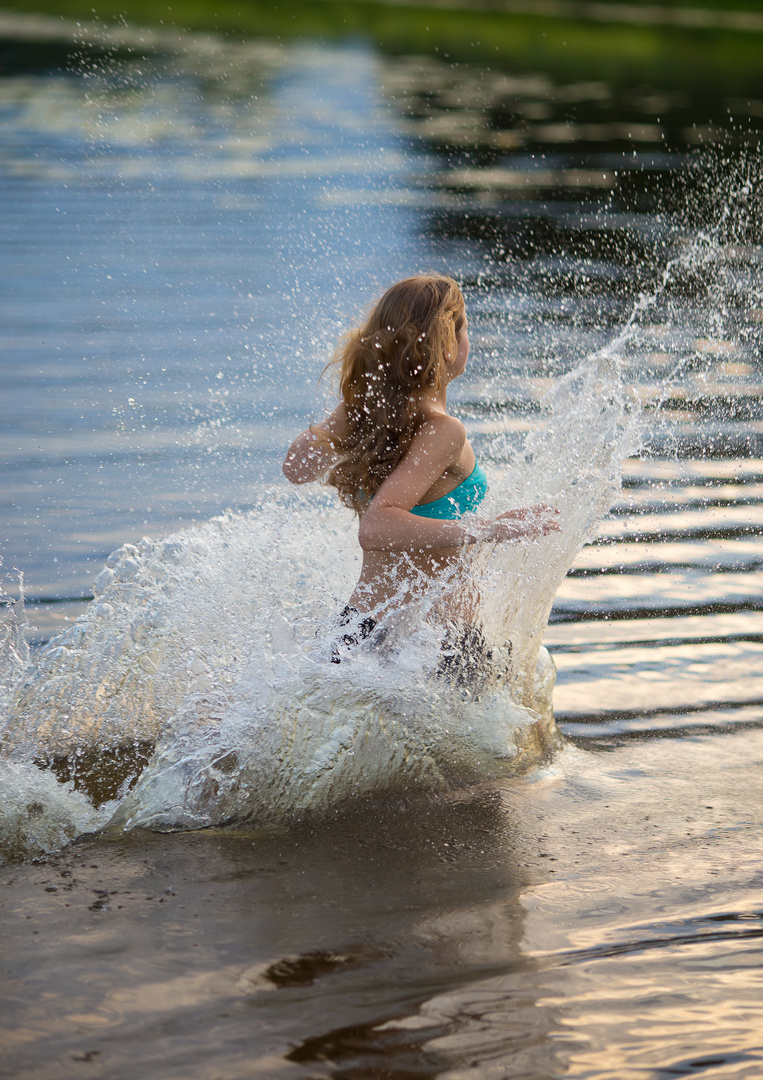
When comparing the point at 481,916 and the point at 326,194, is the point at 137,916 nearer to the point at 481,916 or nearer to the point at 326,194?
the point at 481,916

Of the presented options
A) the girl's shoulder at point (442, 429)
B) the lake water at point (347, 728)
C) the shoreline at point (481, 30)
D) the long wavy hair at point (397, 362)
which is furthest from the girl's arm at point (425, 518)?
the shoreline at point (481, 30)

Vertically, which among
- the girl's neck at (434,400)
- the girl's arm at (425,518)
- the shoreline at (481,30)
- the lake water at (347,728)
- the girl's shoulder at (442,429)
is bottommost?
the lake water at (347,728)

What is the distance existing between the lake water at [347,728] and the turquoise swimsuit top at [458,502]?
1.44ft

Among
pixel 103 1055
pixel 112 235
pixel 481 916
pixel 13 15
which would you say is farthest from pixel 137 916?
pixel 13 15

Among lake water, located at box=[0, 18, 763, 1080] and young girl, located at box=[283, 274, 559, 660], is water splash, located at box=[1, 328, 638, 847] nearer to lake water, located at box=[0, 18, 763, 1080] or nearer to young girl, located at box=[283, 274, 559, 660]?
lake water, located at box=[0, 18, 763, 1080]

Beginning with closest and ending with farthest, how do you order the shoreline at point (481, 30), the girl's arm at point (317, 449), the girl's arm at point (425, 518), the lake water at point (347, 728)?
the lake water at point (347, 728), the girl's arm at point (425, 518), the girl's arm at point (317, 449), the shoreline at point (481, 30)

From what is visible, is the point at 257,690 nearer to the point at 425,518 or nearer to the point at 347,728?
the point at 347,728

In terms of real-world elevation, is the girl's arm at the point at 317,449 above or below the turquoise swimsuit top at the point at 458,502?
above

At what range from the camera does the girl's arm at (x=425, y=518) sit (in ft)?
14.0

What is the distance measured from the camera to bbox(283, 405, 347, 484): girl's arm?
15.2ft

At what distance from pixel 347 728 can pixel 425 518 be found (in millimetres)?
813

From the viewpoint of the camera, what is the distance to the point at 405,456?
437 centimetres

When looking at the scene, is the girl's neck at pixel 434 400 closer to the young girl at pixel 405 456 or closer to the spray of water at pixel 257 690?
the young girl at pixel 405 456

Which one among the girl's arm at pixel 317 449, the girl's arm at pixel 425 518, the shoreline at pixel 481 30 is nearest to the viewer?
the girl's arm at pixel 425 518
